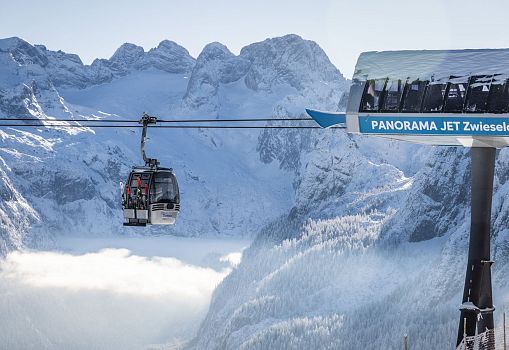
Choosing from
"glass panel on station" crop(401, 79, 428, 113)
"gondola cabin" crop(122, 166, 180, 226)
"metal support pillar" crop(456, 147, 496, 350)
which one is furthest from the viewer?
"gondola cabin" crop(122, 166, 180, 226)

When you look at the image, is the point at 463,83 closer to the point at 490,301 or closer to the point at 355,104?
the point at 355,104

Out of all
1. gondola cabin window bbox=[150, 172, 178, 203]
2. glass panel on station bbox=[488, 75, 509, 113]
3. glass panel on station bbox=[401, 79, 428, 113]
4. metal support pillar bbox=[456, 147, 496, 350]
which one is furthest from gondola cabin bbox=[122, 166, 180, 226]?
glass panel on station bbox=[488, 75, 509, 113]

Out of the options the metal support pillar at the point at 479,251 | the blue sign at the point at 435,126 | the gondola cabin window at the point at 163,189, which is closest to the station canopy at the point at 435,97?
the blue sign at the point at 435,126

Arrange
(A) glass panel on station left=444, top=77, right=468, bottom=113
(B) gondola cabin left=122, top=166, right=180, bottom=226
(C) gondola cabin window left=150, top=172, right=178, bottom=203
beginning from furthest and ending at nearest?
(C) gondola cabin window left=150, top=172, right=178, bottom=203 < (B) gondola cabin left=122, top=166, right=180, bottom=226 < (A) glass panel on station left=444, top=77, right=468, bottom=113

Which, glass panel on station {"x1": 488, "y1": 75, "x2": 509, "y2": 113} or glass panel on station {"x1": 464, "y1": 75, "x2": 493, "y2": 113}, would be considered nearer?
glass panel on station {"x1": 488, "y1": 75, "x2": 509, "y2": 113}

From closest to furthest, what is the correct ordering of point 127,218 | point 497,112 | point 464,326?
1. point 497,112
2. point 464,326
3. point 127,218

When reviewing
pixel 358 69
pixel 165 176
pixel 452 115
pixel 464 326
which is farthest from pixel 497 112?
pixel 165 176

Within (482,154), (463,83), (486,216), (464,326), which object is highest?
(463,83)

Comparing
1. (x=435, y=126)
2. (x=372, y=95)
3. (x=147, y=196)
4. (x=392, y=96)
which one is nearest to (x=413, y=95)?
(x=392, y=96)

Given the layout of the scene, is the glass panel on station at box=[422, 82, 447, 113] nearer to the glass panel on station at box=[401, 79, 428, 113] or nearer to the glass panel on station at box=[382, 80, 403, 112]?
the glass panel on station at box=[401, 79, 428, 113]
